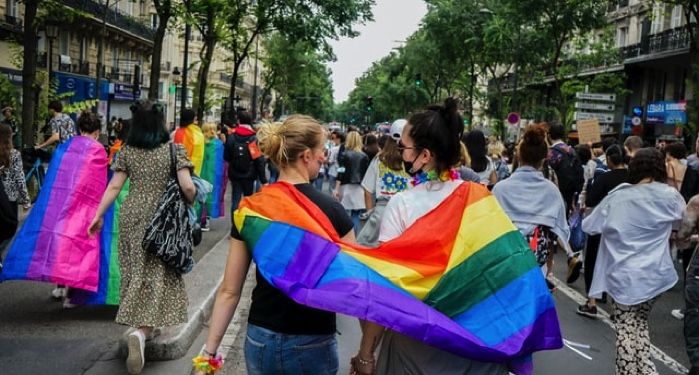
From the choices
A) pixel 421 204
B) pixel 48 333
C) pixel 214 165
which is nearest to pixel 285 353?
pixel 421 204

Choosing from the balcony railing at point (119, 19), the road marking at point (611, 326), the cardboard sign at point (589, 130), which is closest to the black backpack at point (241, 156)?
the road marking at point (611, 326)

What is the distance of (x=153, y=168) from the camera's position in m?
5.61

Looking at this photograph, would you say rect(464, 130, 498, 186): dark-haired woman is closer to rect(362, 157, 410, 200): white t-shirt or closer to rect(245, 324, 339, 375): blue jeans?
rect(362, 157, 410, 200): white t-shirt

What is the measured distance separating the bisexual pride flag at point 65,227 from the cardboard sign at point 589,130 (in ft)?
34.4

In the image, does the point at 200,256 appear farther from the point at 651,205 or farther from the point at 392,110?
the point at 392,110

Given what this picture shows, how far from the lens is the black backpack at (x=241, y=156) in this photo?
40.0ft

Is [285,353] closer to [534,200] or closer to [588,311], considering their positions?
[534,200]

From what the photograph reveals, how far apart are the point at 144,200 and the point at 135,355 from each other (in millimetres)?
1059

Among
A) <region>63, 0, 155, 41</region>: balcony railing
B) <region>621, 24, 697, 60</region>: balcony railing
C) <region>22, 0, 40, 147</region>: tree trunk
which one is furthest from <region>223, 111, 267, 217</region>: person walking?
<region>63, 0, 155, 41</region>: balcony railing

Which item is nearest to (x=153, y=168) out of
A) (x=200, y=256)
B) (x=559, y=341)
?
(x=559, y=341)

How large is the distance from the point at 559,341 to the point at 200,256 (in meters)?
7.84

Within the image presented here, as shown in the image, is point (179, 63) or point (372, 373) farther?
point (179, 63)

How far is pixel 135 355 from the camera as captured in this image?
206 inches

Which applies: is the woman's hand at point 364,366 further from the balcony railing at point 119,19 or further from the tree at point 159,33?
the balcony railing at point 119,19
